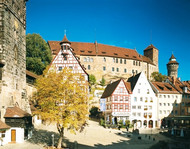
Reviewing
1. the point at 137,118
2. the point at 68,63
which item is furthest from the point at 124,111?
the point at 68,63

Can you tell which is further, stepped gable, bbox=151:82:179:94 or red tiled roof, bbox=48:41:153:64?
red tiled roof, bbox=48:41:153:64

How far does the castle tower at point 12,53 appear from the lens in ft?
80.5

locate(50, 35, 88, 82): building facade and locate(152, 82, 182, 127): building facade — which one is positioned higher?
locate(50, 35, 88, 82): building facade

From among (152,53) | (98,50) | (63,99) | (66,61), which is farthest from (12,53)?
(152,53)

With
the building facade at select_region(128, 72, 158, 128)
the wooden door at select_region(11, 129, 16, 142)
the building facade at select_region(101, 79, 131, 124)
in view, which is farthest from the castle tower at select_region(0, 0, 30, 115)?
the building facade at select_region(128, 72, 158, 128)

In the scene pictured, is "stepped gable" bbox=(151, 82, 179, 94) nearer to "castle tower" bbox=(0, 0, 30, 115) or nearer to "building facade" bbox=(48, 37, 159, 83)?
"building facade" bbox=(48, 37, 159, 83)

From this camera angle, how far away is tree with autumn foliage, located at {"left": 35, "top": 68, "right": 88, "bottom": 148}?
22.2m

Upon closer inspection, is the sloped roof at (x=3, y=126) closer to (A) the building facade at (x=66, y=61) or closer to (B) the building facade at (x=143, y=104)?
(A) the building facade at (x=66, y=61)

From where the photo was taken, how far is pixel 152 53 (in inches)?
3701

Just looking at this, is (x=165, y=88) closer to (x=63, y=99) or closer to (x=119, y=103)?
(x=119, y=103)

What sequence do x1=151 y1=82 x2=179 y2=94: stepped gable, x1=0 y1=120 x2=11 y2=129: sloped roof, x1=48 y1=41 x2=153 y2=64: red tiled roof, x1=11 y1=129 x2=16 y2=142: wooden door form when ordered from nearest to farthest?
x1=0 y1=120 x2=11 y2=129: sloped roof < x1=11 y1=129 x2=16 y2=142: wooden door < x1=151 y1=82 x2=179 y2=94: stepped gable < x1=48 y1=41 x2=153 y2=64: red tiled roof

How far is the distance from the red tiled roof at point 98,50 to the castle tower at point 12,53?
36.5 meters

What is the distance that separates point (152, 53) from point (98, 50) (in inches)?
1160

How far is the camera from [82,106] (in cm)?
2248
